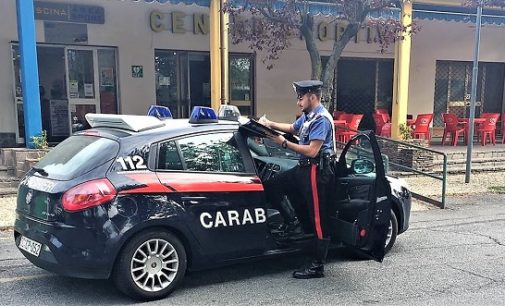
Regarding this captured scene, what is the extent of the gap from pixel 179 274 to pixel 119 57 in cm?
874

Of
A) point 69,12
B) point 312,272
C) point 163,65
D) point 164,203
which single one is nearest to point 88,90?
point 69,12

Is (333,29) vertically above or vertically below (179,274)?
above

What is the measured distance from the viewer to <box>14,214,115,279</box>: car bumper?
363cm

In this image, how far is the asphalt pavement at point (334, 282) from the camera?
401 cm

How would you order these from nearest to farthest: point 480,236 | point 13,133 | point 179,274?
point 179,274
point 480,236
point 13,133

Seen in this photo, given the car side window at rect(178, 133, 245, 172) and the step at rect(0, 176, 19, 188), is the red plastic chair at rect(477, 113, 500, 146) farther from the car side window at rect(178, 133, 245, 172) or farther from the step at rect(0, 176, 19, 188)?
the step at rect(0, 176, 19, 188)

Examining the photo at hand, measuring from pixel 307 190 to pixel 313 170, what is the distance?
0.19 metres

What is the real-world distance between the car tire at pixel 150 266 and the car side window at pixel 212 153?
2.16 ft

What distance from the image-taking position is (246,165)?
440cm

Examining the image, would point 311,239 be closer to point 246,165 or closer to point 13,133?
point 246,165

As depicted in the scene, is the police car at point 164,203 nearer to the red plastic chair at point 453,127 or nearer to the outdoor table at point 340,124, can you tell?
the outdoor table at point 340,124

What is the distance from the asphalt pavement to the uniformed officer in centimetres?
35

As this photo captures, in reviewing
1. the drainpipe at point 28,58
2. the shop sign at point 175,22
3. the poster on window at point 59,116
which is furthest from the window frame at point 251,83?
the drainpipe at point 28,58

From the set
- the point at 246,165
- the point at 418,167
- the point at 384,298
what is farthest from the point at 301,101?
the point at 418,167
